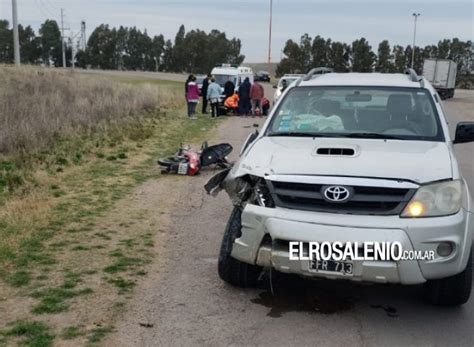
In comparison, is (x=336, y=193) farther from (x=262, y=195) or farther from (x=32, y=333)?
(x=32, y=333)

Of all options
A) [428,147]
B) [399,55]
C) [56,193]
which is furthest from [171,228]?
[399,55]

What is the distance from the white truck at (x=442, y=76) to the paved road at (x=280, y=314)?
4388 centimetres

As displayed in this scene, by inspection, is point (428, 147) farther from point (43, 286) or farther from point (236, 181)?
point (43, 286)

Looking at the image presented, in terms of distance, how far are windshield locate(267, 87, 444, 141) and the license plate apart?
61.0 inches

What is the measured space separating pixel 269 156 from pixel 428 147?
1.33 meters

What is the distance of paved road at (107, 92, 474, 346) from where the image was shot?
4211 mm

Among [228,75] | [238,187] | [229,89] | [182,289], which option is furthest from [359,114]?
[228,75]

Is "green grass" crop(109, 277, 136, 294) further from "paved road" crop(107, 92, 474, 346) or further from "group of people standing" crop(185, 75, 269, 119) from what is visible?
"group of people standing" crop(185, 75, 269, 119)

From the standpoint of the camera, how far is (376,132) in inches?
214

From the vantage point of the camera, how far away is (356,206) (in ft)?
13.9

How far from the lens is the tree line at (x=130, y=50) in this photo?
120 m

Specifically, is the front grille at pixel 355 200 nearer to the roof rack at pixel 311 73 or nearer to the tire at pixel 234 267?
the tire at pixel 234 267

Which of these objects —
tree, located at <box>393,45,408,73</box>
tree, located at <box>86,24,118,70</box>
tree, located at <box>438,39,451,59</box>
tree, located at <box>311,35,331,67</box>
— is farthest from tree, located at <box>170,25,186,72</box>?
tree, located at <box>438,39,451,59</box>

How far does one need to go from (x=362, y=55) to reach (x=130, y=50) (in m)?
56.2
